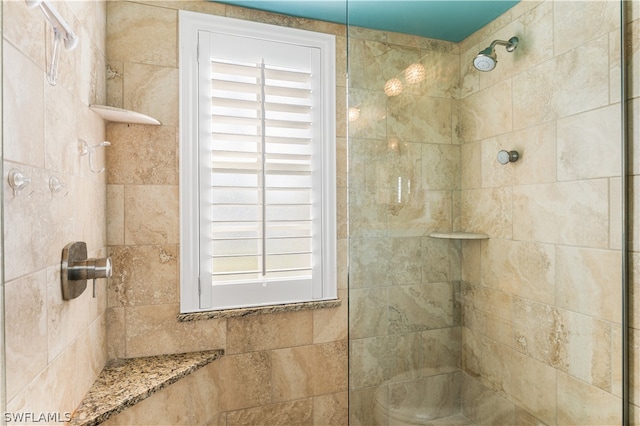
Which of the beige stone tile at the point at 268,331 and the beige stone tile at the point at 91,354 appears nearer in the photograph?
the beige stone tile at the point at 91,354

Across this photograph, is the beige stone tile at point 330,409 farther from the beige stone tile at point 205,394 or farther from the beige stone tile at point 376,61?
the beige stone tile at point 376,61

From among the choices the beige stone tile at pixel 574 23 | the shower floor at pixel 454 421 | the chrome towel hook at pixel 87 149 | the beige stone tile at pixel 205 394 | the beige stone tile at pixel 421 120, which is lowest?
the beige stone tile at pixel 205 394

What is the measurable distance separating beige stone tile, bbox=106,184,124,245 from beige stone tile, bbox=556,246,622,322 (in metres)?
1.59

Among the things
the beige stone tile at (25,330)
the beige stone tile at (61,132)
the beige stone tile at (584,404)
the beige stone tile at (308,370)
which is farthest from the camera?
the beige stone tile at (308,370)

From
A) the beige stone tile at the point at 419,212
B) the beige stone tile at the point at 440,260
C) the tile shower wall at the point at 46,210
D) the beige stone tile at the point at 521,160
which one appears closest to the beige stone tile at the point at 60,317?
the tile shower wall at the point at 46,210

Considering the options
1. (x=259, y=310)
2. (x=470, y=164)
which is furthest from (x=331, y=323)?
(x=470, y=164)

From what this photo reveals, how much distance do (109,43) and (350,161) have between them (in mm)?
1115

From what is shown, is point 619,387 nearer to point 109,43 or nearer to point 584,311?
point 584,311

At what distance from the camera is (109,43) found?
142 cm

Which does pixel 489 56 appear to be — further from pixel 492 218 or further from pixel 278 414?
pixel 278 414

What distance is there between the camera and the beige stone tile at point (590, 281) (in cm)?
107

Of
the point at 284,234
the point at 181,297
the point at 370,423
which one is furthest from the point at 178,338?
the point at 370,423

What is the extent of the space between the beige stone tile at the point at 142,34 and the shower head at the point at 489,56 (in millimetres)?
1190

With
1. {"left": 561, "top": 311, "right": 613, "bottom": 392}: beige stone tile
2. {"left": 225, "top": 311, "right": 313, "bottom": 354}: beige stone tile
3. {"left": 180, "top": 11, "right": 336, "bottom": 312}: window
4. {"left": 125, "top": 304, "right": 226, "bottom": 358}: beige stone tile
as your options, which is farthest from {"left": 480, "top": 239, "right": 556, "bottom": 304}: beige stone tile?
{"left": 125, "top": 304, "right": 226, "bottom": 358}: beige stone tile
